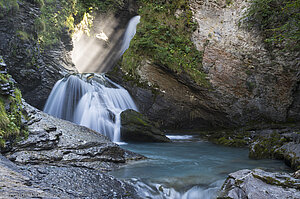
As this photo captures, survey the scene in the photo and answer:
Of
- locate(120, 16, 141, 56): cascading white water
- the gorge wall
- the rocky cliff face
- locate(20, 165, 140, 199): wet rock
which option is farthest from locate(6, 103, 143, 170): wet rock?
locate(120, 16, 141, 56): cascading white water

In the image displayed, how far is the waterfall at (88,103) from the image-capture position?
35.4 ft

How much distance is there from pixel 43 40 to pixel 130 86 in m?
5.79

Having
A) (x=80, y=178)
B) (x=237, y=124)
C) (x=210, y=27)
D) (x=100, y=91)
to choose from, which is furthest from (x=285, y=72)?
(x=80, y=178)

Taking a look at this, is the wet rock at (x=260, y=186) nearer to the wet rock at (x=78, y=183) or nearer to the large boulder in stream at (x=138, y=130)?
the wet rock at (x=78, y=183)

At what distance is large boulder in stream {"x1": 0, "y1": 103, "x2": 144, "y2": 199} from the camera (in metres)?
3.02

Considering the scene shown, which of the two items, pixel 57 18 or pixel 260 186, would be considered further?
pixel 57 18

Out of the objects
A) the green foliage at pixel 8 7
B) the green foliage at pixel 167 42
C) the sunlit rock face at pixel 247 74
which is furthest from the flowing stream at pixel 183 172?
the green foliage at pixel 8 7

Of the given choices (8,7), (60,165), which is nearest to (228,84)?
(60,165)

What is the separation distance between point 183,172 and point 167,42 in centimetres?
953

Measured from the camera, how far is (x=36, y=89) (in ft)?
38.6

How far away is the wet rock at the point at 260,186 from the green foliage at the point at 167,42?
28.9ft

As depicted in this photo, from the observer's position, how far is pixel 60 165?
4633 mm

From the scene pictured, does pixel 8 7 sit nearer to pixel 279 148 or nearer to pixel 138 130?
pixel 138 130

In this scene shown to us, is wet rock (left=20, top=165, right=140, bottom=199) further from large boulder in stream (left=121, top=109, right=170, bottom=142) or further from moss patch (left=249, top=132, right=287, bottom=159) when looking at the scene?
large boulder in stream (left=121, top=109, right=170, bottom=142)
